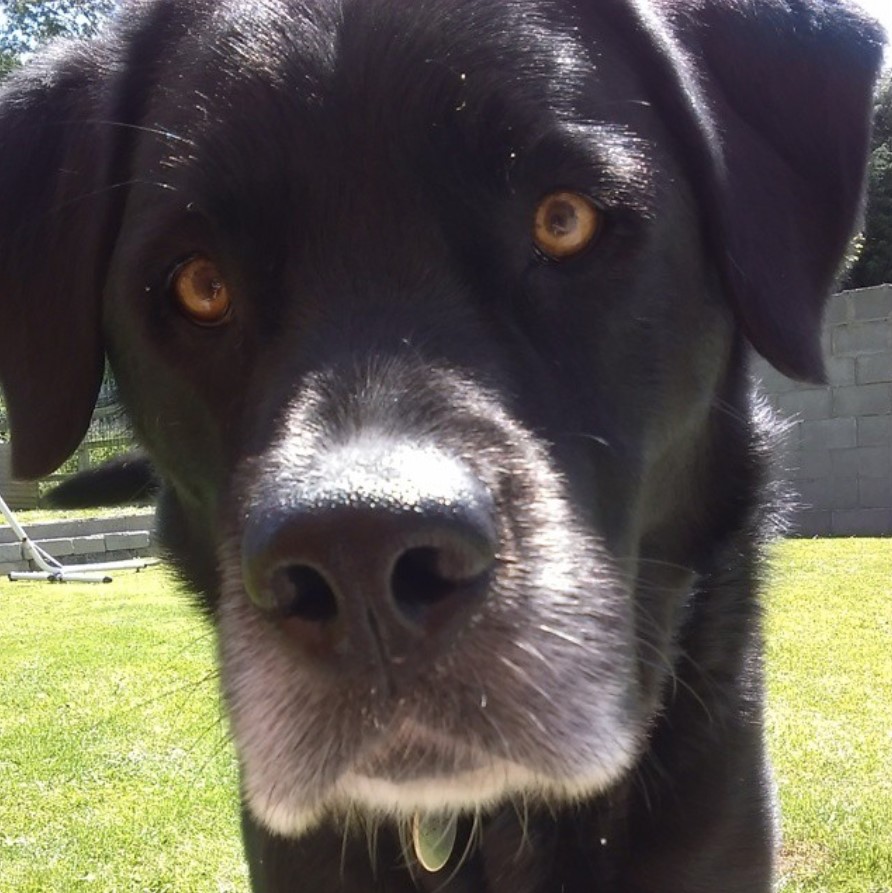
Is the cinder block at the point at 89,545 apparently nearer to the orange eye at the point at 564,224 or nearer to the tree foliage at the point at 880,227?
the orange eye at the point at 564,224

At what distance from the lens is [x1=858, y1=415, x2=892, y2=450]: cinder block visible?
364 inches

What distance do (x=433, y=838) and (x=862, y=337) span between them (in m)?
8.10

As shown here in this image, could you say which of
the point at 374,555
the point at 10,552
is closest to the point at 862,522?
the point at 10,552

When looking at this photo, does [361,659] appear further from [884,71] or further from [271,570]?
[884,71]

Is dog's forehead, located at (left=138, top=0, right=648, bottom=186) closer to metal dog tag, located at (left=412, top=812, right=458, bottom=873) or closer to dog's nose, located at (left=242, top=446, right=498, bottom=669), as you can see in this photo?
dog's nose, located at (left=242, top=446, right=498, bottom=669)

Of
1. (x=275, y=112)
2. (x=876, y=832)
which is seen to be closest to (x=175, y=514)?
(x=275, y=112)

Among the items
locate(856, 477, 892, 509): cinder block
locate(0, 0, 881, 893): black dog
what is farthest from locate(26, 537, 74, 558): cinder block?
locate(0, 0, 881, 893): black dog

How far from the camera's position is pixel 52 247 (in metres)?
2.22

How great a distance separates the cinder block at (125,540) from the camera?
443 inches

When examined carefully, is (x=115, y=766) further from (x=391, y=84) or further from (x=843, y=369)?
(x=843, y=369)

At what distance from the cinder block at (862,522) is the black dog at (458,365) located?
754 cm

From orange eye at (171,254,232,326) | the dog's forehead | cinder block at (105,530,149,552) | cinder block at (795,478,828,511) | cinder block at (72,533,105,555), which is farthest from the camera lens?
cinder block at (105,530,149,552)

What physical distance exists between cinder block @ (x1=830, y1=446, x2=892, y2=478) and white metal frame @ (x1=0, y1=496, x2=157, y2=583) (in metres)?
5.70

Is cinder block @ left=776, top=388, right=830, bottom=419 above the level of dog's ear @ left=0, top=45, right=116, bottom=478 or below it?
below
